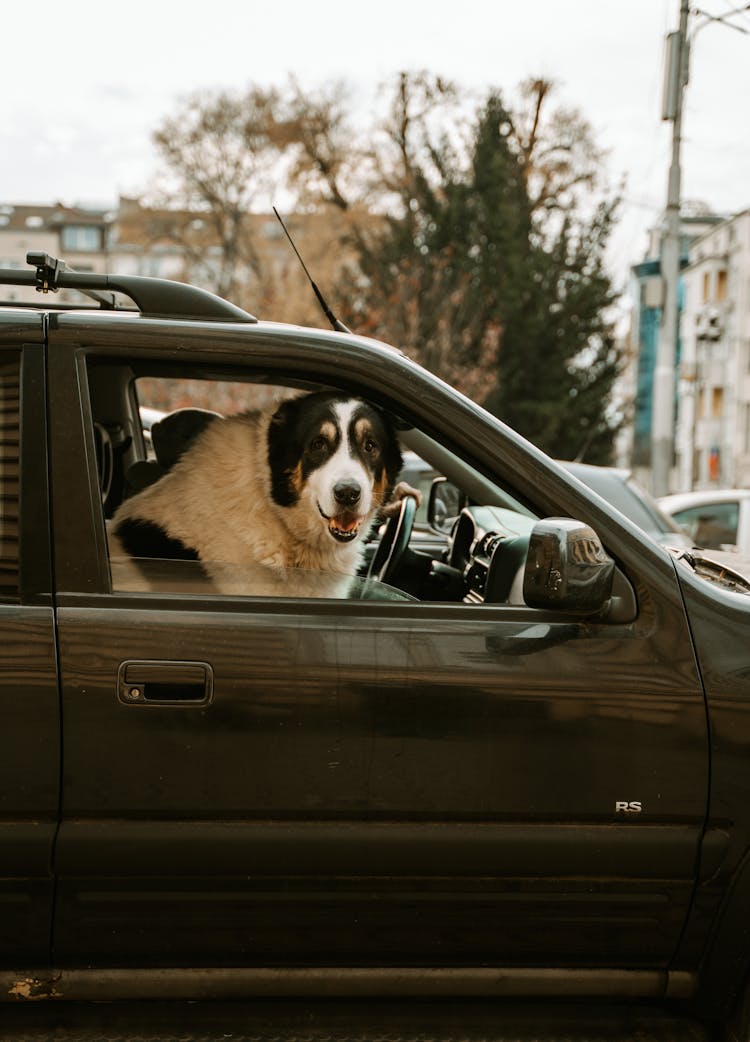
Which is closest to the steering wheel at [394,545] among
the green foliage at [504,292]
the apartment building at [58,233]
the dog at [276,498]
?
the dog at [276,498]

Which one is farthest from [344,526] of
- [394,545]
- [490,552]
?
[394,545]

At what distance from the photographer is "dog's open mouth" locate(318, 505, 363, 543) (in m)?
3.38

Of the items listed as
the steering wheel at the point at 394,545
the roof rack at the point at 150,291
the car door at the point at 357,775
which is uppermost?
the roof rack at the point at 150,291

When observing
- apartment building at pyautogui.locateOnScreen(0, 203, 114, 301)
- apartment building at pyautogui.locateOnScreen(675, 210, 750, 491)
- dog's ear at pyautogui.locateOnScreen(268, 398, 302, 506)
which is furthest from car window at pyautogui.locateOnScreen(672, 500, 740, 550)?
apartment building at pyautogui.locateOnScreen(0, 203, 114, 301)

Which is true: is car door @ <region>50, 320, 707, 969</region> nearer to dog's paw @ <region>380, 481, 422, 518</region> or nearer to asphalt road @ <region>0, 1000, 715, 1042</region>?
asphalt road @ <region>0, 1000, 715, 1042</region>

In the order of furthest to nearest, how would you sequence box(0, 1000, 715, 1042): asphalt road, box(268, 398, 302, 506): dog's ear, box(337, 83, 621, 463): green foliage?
box(337, 83, 621, 463): green foliage → box(268, 398, 302, 506): dog's ear → box(0, 1000, 715, 1042): asphalt road

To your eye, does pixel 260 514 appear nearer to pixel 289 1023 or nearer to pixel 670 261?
pixel 289 1023

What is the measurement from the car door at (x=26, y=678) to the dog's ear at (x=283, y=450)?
856 millimetres

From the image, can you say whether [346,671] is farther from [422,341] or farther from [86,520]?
[422,341]

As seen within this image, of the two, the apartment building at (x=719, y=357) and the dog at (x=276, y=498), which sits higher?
the apartment building at (x=719, y=357)

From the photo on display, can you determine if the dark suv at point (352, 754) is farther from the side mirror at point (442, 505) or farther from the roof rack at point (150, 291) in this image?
the side mirror at point (442, 505)

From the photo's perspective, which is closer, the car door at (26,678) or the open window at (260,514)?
the car door at (26,678)

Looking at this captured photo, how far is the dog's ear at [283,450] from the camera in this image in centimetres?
332

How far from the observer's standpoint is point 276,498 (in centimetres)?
326
